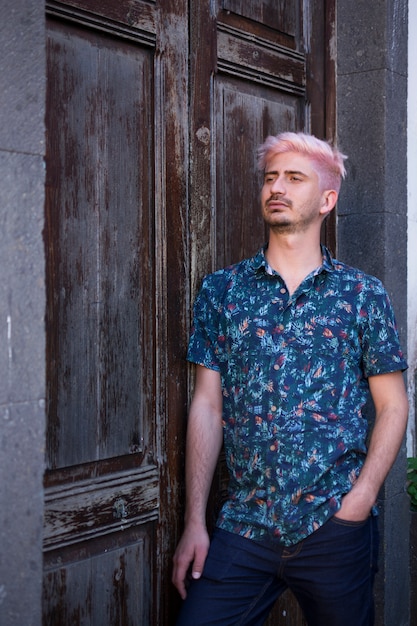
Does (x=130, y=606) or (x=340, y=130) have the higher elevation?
(x=340, y=130)

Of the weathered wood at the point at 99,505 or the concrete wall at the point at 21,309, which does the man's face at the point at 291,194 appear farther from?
the concrete wall at the point at 21,309

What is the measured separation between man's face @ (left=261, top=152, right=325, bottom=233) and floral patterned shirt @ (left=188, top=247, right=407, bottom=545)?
0.16m

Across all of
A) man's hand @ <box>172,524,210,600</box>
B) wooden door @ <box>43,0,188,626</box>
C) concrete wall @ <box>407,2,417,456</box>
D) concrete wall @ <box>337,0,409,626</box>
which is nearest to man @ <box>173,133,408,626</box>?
man's hand @ <box>172,524,210,600</box>

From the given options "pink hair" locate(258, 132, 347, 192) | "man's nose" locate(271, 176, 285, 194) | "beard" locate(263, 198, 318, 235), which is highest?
"pink hair" locate(258, 132, 347, 192)

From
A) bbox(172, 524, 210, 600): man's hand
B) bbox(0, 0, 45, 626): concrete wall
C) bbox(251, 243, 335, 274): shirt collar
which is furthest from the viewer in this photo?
bbox(251, 243, 335, 274): shirt collar

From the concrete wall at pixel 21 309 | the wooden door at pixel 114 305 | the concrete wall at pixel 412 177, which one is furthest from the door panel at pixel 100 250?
the concrete wall at pixel 412 177

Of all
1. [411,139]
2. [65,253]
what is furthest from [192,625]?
[411,139]

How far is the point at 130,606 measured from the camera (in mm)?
2980

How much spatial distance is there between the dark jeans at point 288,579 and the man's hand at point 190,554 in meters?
0.04

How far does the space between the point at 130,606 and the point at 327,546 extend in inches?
28.8

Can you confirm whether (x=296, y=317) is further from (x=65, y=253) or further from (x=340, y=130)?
(x=340, y=130)

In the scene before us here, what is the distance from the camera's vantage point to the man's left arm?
2830mm

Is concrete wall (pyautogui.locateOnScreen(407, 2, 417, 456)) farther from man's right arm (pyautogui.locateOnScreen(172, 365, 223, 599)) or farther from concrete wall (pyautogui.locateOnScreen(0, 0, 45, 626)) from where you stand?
concrete wall (pyautogui.locateOnScreen(0, 0, 45, 626))

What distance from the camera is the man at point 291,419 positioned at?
2.82m
